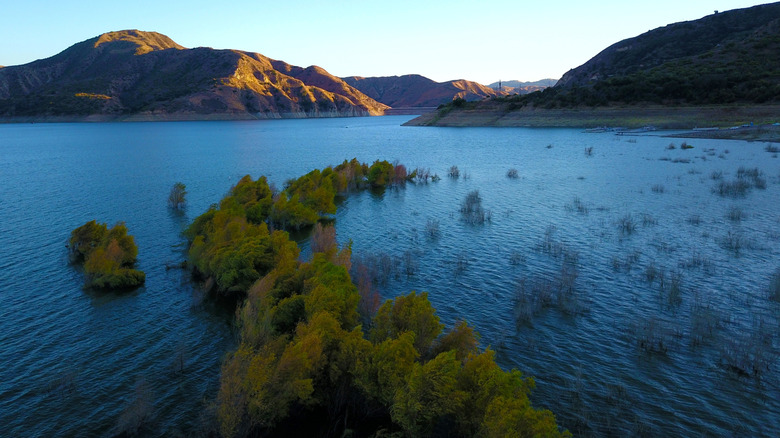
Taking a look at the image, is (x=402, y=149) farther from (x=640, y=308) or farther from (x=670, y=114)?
(x=640, y=308)

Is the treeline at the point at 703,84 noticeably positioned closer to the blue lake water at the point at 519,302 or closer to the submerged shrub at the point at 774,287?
the blue lake water at the point at 519,302

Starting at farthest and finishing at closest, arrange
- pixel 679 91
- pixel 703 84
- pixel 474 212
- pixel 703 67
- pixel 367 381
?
1. pixel 703 67
2. pixel 679 91
3. pixel 703 84
4. pixel 474 212
5. pixel 367 381

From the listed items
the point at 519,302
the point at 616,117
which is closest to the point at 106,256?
the point at 519,302

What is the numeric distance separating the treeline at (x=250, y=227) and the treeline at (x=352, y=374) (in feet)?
12.4

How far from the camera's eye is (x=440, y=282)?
76.2 ft

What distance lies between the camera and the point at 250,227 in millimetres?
25484

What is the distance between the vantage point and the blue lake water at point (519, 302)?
13.7m

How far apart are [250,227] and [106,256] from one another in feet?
25.4

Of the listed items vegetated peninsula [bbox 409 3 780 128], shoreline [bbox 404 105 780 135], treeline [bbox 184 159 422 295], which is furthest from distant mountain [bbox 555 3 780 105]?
treeline [bbox 184 159 422 295]

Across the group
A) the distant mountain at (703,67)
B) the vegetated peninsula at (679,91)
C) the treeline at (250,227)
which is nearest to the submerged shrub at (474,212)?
the treeline at (250,227)

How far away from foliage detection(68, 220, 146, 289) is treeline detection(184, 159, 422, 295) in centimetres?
326

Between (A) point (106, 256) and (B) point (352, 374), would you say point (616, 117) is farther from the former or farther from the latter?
(B) point (352, 374)

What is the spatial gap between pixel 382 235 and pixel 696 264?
1897 centimetres

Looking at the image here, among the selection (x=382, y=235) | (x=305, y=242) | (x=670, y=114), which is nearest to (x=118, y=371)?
(x=305, y=242)
